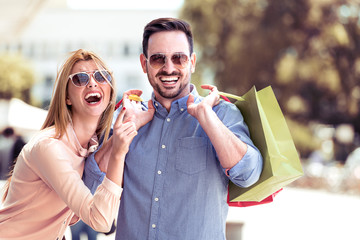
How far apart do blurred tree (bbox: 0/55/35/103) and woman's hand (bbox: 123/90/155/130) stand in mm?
35941

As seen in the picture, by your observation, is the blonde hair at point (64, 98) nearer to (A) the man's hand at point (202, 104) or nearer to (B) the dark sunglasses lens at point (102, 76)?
(B) the dark sunglasses lens at point (102, 76)

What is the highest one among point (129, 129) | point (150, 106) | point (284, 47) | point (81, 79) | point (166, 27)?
point (284, 47)

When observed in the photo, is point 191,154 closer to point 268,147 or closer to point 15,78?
point 268,147

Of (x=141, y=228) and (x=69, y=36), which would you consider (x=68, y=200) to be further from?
(x=69, y=36)

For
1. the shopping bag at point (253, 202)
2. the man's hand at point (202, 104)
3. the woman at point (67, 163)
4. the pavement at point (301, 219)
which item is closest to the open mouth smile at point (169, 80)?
the man's hand at point (202, 104)

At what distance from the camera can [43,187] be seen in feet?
8.35

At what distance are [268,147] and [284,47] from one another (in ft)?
63.9

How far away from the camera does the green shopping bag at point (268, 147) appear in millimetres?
2221

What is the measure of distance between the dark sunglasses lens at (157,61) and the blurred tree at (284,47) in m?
18.2

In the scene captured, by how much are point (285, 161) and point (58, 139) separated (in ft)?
3.64

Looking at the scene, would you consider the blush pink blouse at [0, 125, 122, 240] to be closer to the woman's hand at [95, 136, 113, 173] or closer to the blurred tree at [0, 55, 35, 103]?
the woman's hand at [95, 136, 113, 173]

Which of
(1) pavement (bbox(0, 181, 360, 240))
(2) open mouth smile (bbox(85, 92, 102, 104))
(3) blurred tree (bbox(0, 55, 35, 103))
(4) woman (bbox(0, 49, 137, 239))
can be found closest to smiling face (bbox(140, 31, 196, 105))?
(4) woman (bbox(0, 49, 137, 239))

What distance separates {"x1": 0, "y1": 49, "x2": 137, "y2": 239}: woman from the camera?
228 centimetres

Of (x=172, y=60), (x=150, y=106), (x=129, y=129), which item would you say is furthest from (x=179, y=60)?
(x=129, y=129)
